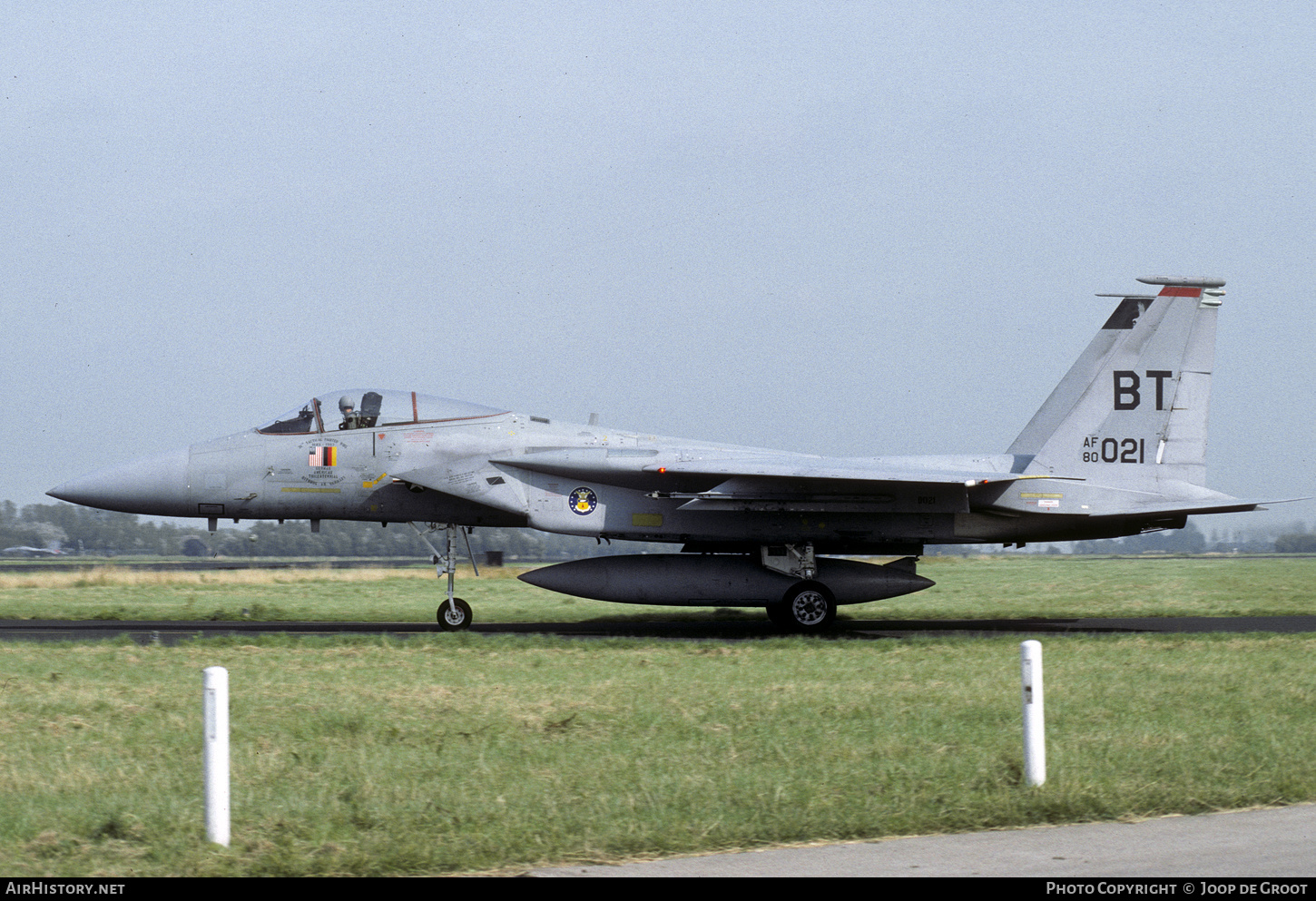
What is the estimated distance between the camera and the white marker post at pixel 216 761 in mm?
5562

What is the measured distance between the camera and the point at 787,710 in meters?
9.41

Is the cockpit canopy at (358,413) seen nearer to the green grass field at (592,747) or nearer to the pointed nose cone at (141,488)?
the pointed nose cone at (141,488)

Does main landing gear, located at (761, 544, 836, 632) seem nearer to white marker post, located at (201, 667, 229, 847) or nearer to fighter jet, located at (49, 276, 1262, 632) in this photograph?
fighter jet, located at (49, 276, 1262, 632)

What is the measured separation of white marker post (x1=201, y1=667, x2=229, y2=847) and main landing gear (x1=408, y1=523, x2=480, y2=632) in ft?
37.0

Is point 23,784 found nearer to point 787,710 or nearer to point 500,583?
point 787,710

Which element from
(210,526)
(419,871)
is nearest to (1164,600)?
(210,526)

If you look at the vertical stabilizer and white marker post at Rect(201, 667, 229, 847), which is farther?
the vertical stabilizer

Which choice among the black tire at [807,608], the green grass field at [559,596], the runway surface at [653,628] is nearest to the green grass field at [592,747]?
the runway surface at [653,628]

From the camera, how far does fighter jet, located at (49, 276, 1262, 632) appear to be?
57.3 feet

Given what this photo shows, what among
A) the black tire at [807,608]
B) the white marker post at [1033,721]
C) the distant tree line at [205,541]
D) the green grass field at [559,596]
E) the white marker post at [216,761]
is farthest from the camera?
the distant tree line at [205,541]

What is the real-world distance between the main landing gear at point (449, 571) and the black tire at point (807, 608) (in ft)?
15.0

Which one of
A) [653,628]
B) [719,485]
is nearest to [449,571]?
[653,628]

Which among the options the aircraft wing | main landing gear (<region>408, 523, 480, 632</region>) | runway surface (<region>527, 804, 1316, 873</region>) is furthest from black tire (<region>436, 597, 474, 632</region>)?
runway surface (<region>527, 804, 1316, 873</region>)

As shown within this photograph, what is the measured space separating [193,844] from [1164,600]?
70.5ft
